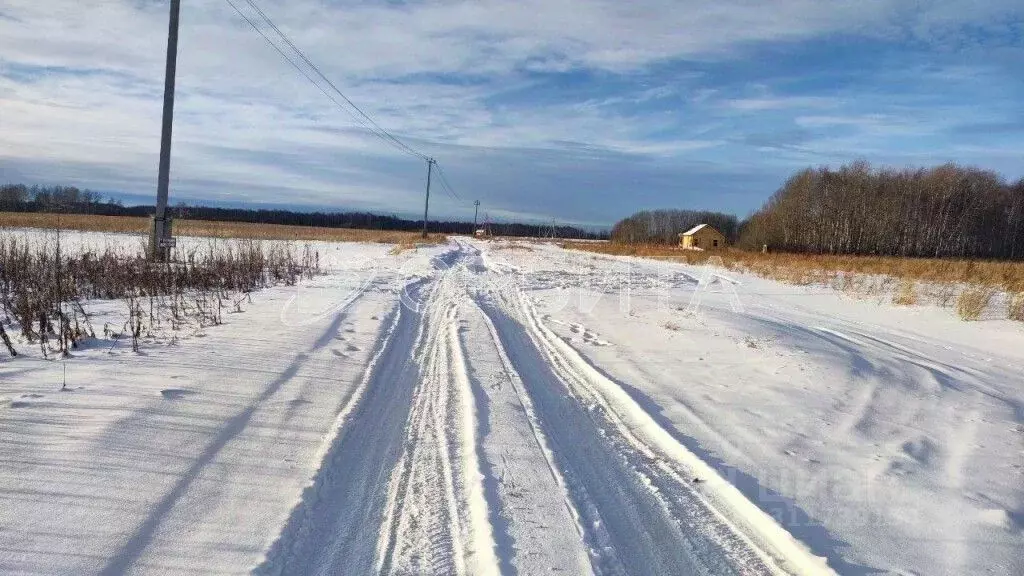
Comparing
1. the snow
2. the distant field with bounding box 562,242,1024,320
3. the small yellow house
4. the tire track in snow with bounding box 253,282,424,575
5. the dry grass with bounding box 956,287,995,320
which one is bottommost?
the tire track in snow with bounding box 253,282,424,575

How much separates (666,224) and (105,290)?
110264 millimetres

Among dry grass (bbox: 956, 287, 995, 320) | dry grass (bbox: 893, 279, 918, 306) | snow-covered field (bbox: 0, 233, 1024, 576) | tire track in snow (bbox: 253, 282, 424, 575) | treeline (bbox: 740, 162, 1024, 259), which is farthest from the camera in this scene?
treeline (bbox: 740, 162, 1024, 259)

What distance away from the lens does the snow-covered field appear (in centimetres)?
298

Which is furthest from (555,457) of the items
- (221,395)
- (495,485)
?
(221,395)

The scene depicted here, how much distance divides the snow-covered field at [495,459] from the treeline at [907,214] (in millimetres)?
59174

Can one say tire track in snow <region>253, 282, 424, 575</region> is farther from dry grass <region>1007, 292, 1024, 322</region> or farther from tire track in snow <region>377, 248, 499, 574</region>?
dry grass <region>1007, 292, 1024, 322</region>

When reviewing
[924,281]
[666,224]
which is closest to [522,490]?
[924,281]

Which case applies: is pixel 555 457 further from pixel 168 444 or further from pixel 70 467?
pixel 70 467

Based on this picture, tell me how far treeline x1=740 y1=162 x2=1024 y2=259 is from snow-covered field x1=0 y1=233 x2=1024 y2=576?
2330 inches

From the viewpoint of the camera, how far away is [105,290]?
35.8 ft

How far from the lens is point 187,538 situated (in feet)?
9.60

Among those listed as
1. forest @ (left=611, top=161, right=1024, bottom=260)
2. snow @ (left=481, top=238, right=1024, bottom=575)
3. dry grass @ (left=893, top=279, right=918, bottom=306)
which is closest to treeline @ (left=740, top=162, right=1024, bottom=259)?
forest @ (left=611, top=161, right=1024, bottom=260)

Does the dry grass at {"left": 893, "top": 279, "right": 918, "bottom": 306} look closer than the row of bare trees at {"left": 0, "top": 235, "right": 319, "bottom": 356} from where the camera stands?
No

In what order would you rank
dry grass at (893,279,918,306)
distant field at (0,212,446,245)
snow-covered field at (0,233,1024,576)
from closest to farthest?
snow-covered field at (0,233,1024,576) < dry grass at (893,279,918,306) < distant field at (0,212,446,245)
